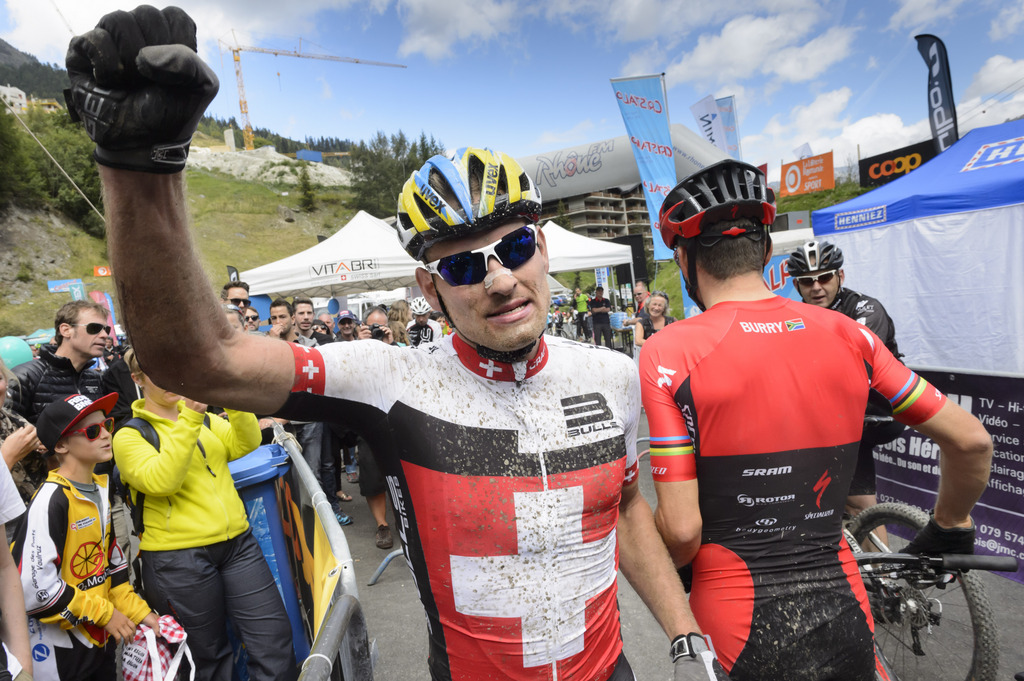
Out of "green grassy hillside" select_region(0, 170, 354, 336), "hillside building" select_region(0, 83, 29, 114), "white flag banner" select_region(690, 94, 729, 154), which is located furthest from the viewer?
"green grassy hillside" select_region(0, 170, 354, 336)

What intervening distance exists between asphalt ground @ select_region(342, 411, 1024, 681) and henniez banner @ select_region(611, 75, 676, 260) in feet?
24.1

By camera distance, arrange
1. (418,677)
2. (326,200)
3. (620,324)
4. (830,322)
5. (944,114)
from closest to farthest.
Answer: (830,322), (418,677), (944,114), (620,324), (326,200)

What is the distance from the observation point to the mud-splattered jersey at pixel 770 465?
164 cm

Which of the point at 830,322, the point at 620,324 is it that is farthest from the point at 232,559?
the point at 620,324

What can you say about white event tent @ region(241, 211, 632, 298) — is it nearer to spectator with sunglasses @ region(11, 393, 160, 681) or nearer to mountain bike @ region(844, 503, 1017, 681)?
spectator with sunglasses @ region(11, 393, 160, 681)

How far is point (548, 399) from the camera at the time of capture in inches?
57.1

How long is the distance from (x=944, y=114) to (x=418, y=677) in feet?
42.4

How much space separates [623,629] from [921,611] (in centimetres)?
169

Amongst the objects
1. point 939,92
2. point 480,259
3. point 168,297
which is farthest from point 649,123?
point 168,297

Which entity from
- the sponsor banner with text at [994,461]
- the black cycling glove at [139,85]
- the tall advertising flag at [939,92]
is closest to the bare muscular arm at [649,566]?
the black cycling glove at [139,85]

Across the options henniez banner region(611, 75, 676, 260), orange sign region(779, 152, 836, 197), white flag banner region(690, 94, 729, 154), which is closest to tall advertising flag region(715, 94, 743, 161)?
white flag banner region(690, 94, 729, 154)

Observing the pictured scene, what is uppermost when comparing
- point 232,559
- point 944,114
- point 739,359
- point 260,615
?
point 944,114

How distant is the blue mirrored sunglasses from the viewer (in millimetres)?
1406

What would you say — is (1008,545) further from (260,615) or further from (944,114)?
(944,114)
